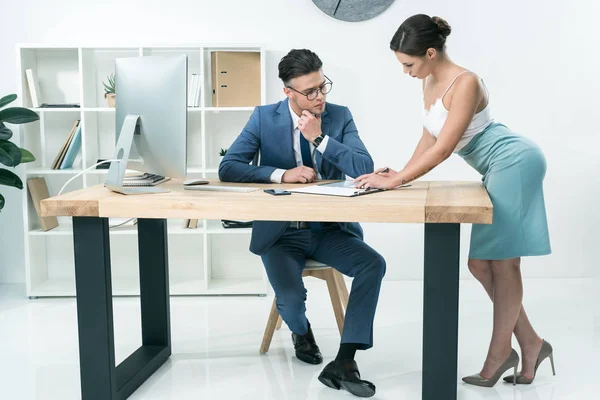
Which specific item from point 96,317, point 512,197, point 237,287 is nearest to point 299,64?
point 512,197

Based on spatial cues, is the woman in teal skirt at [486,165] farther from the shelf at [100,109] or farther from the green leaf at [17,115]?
the green leaf at [17,115]

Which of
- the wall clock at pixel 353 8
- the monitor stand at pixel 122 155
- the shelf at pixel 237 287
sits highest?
the wall clock at pixel 353 8

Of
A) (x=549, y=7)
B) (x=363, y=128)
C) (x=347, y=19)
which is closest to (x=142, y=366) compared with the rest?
(x=363, y=128)

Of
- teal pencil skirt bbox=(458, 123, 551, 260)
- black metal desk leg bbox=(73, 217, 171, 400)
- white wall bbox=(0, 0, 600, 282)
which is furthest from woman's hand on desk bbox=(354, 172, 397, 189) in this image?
white wall bbox=(0, 0, 600, 282)

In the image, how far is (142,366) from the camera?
9.36 ft

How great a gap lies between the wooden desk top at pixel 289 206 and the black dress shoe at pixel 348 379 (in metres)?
0.68

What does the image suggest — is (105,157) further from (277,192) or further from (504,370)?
(504,370)

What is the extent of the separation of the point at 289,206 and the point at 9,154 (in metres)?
2.09

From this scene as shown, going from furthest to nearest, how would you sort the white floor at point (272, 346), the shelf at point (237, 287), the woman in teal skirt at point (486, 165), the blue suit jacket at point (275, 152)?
1. the shelf at point (237, 287)
2. the blue suit jacket at point (275, 152)
3. the white floor at point (272, 346)
4. the woman in teal skirt at point (486, 165)

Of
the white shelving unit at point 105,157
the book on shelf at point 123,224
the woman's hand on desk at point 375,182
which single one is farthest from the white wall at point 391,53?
the woman's hand on desk at point 375,182

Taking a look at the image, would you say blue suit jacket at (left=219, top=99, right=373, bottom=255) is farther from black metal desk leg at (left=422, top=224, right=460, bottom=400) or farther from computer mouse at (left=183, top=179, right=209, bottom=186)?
black metal desk leg at (left=422, top=224, right=460, bottom=400)

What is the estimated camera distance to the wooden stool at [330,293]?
293 centimetres

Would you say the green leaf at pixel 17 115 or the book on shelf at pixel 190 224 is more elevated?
the green leaf at pixel 17 115

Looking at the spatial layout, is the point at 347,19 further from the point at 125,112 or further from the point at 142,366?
the point at 142,366
